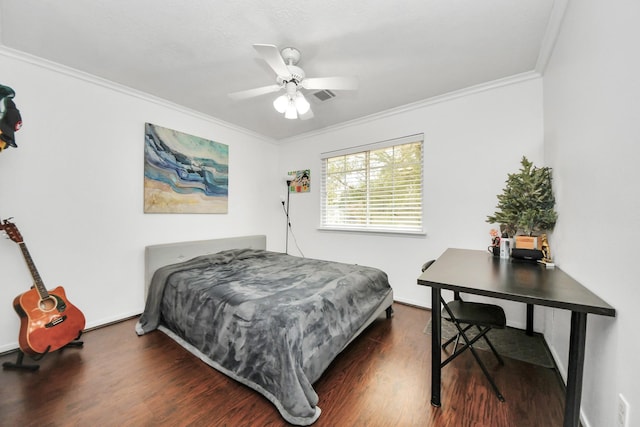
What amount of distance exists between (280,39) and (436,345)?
2.43 m

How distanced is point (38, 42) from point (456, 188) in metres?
4.08

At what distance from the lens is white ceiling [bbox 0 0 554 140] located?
1.65 metres

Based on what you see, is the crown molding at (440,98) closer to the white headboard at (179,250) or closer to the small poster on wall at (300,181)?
the small poster on wall at (300,181)

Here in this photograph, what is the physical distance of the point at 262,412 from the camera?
147 cm

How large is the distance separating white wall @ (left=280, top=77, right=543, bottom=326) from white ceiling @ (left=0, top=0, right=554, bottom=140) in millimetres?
266

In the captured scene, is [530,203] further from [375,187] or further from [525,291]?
[375,187]

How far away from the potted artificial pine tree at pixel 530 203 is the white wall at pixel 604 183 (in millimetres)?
254

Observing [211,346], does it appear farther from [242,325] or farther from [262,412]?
[262,412]

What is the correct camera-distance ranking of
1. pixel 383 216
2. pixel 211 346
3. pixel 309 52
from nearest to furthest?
pixel 211 346, pixel 309 52, pixel 383 216

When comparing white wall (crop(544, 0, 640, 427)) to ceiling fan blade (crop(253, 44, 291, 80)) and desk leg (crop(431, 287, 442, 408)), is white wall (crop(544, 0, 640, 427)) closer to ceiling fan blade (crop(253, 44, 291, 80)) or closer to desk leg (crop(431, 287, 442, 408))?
desk leg (crop(431, 287, 442, 408))

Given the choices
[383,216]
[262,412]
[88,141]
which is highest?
[88,141]

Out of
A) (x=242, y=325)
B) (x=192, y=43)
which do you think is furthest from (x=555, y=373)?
(x=192, y=43)

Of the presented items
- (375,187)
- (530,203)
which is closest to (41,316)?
(375,187)

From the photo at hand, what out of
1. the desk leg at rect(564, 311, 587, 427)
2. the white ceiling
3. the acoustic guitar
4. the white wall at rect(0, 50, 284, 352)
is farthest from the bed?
the white ceiling
